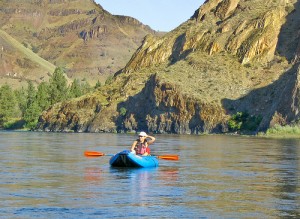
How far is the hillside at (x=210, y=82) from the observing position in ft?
529

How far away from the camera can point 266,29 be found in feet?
587

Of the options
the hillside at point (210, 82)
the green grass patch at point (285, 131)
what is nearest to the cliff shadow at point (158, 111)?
the hillside at point (210, 82)

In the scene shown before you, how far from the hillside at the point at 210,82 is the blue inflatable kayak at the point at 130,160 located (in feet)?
339

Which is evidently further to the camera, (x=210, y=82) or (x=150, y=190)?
(x=210, y=82)

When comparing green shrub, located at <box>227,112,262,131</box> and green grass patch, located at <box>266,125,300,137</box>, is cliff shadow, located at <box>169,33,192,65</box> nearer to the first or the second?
green shrub, located at <box>227,112,262,131</box>

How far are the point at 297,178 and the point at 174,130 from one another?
397ft

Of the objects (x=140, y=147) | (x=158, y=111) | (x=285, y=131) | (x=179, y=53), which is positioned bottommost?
(x=140, y=147)

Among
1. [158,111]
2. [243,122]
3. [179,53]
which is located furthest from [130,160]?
[179,53]

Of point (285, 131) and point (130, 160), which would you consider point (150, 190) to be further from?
point (285, 131)

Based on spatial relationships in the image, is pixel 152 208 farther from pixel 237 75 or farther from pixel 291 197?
pixel 237 75

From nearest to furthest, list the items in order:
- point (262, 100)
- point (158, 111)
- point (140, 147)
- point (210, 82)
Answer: point (140, 147), point (262, 100), point (158, 111), point (210, 82)

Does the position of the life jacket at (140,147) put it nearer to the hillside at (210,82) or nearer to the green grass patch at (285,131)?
the green grass patch at (285,131)

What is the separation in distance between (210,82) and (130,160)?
130 metres

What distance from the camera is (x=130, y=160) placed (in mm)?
44750
